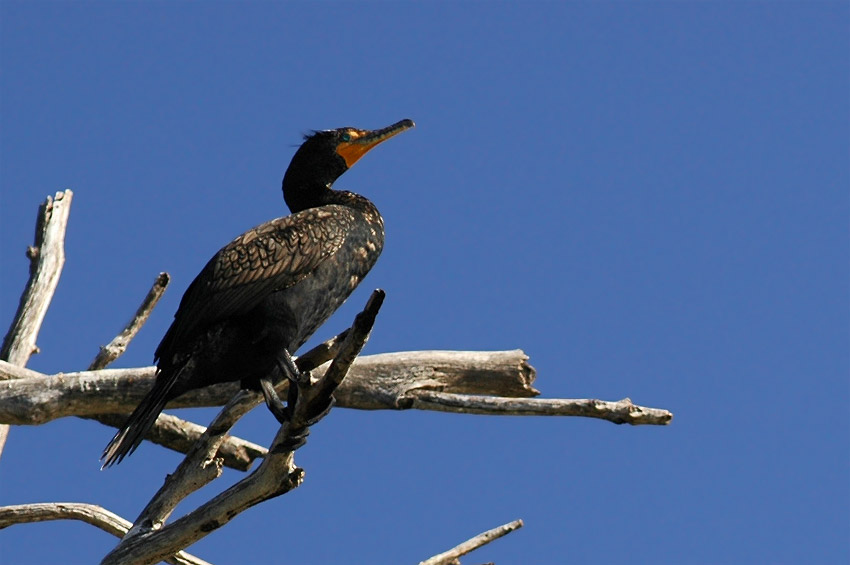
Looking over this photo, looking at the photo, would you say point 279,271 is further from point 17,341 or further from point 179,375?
point 17,341

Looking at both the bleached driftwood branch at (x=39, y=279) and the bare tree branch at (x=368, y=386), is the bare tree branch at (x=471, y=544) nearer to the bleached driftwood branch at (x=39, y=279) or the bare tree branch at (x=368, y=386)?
the bare tree branch at (x=368, y=386)

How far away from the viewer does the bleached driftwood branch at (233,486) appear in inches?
154

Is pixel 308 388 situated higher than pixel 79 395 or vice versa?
pixel 79 395

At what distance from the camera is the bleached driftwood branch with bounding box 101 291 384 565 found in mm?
3918

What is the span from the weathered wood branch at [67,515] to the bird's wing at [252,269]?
1013 mm

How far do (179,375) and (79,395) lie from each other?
135 centimetres

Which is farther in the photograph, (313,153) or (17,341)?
(17,341)

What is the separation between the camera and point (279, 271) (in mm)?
5168

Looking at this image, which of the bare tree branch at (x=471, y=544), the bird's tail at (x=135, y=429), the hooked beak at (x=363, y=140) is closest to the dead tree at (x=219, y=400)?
the bare tree branch at (x=471, y=544)

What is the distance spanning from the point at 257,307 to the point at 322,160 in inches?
46.2

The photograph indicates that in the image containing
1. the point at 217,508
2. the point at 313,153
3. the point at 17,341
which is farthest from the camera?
the point at 17,341

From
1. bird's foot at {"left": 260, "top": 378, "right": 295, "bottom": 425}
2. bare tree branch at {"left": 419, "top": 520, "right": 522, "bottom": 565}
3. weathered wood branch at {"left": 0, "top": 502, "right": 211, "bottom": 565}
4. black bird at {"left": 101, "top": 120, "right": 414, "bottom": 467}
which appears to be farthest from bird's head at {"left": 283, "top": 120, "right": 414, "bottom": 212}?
bare tree branch at {"left": 419, "top": 520, "right": 522, "bottom": 565}

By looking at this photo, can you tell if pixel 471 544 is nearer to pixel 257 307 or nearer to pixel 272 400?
pixel 272 400

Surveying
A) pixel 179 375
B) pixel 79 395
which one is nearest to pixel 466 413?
pixel 179 375
